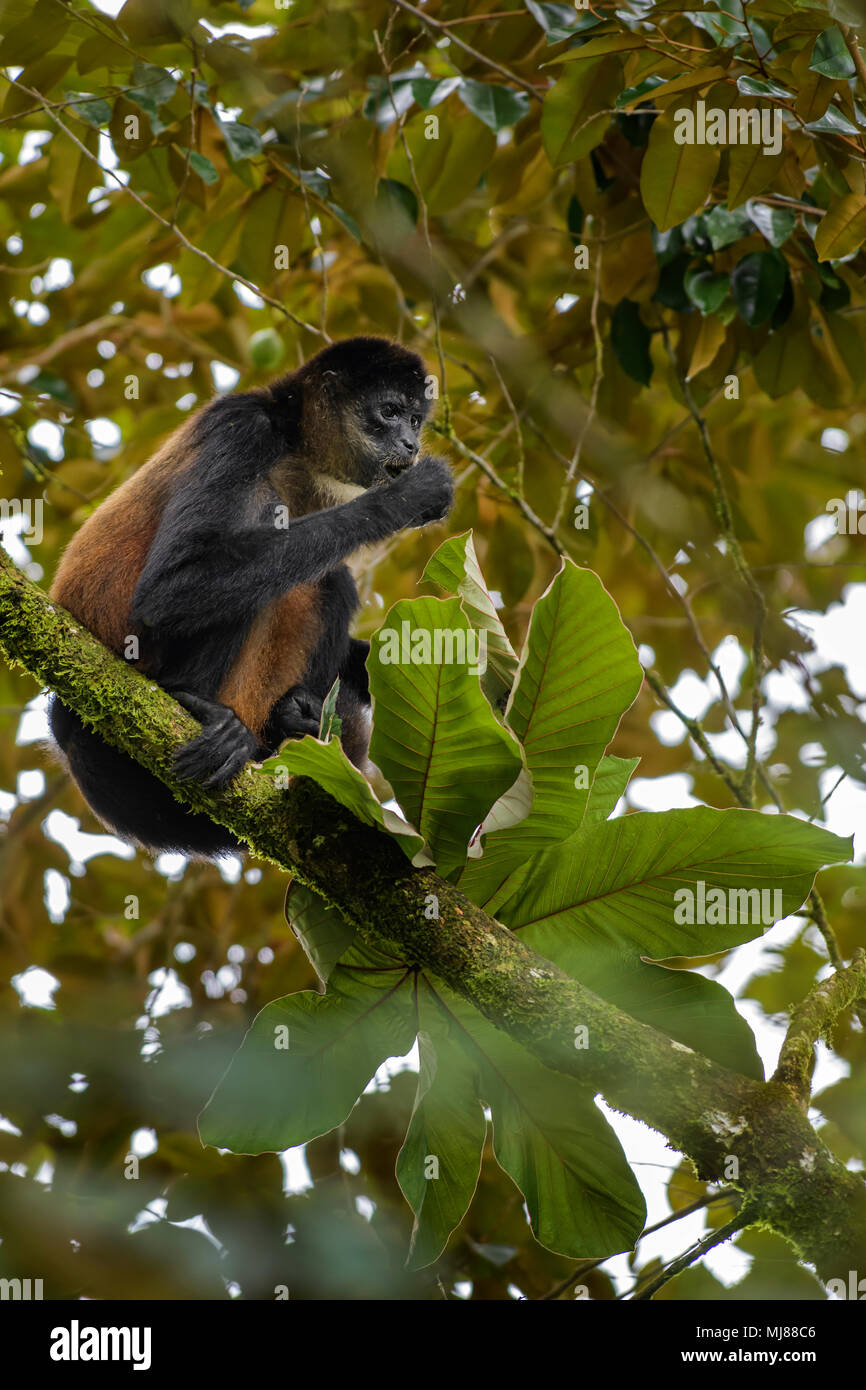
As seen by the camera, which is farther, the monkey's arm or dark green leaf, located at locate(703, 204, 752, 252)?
the monkey's arm

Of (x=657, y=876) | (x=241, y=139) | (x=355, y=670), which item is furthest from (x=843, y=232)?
(x=355, y=670)

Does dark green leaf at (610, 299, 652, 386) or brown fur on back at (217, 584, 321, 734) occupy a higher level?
dark green leaf at (610, 299, 652, 386)

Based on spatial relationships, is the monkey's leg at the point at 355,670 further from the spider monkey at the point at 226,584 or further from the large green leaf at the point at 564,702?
the large green leaf at the point at 564,702

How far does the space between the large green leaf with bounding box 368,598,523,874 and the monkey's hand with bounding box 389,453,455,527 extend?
228cm

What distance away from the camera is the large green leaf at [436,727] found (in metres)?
2.59

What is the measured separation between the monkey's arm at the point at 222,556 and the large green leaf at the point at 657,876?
6.55 feet

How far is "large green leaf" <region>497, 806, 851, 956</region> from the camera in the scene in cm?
287

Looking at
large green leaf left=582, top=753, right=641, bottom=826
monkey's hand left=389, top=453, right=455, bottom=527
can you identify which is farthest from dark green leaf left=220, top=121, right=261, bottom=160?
large green leaf left=582, top=753, right=641, bottom=826

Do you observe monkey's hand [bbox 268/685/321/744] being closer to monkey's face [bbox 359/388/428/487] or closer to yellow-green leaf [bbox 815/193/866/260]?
A: monkey's face [bbox 359/388/428/487]

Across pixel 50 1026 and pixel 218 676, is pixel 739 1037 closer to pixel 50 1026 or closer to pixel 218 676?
pixel 218 676

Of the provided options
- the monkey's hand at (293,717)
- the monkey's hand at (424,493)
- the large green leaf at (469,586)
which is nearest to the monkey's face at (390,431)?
the monkey's hand at (424,493)

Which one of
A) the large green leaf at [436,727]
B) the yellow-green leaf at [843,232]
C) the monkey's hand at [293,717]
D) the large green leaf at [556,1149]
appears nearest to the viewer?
the large green leaf at [436,727]

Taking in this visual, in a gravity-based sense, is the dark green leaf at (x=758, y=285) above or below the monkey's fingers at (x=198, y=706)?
above

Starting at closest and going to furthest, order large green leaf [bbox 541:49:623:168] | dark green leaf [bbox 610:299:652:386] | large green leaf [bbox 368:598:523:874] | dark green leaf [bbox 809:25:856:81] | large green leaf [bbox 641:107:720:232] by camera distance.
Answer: large green leaf [bbox 368:598:523:874] < dark green leaf [bbox 809:25:856:81] < large green leaf [bbox 641:107:720:232] < large green leaf [bbox 541:49:623:168] < dark green leaf [bbox 610:299:652:386]
